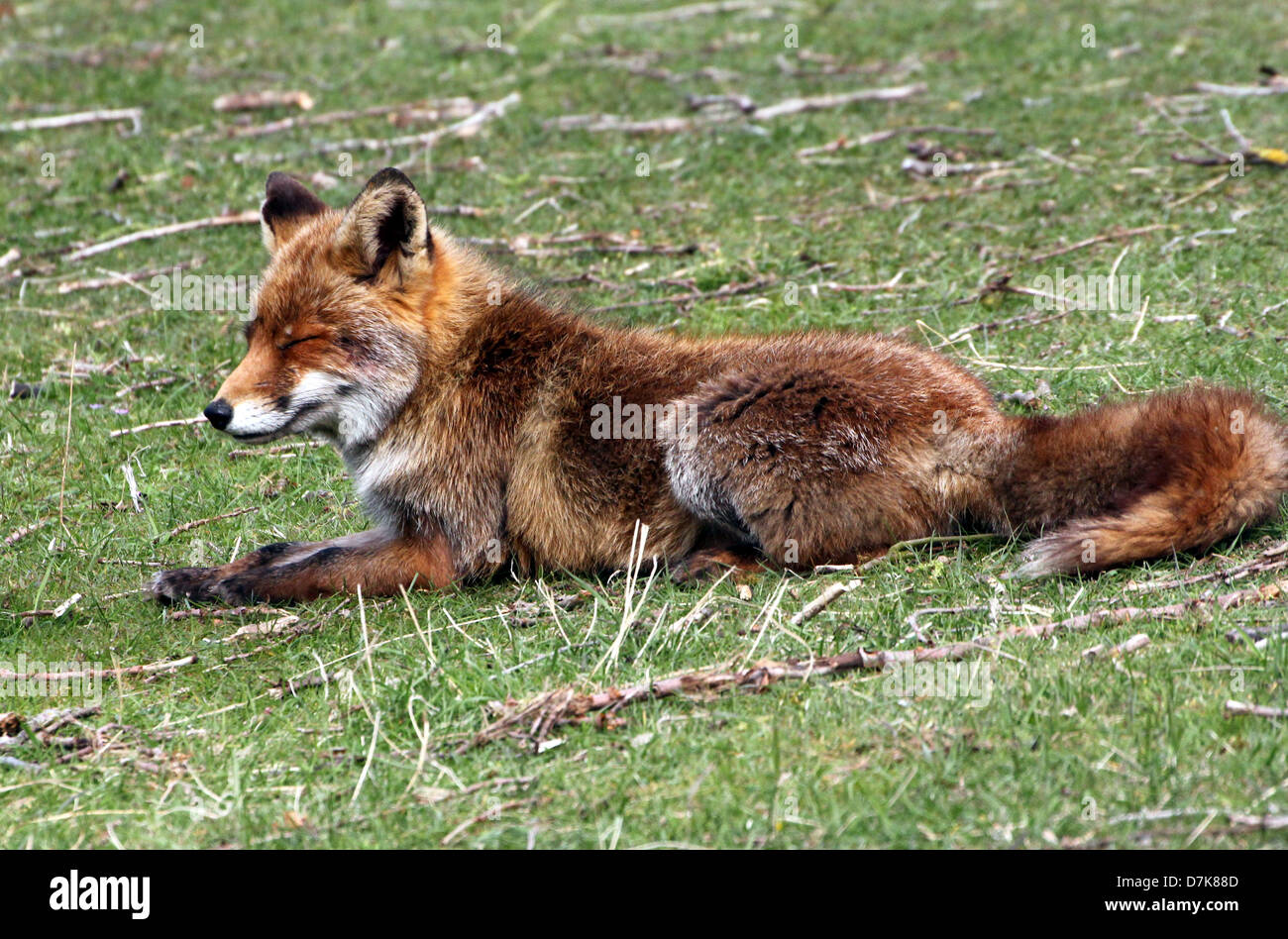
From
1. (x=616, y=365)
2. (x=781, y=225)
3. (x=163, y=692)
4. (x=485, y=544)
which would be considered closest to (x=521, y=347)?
(x=616, y=365)

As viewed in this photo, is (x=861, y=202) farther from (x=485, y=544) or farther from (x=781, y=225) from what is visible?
(x=485, y=544)

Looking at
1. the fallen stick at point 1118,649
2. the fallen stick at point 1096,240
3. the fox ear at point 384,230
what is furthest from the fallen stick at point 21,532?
the fallen stick at point 1096,240

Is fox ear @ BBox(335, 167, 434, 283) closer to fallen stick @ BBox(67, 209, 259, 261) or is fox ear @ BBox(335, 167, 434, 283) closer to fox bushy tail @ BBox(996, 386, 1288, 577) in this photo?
fox bushy tail @ BBox(996, 386, 1288, 577)

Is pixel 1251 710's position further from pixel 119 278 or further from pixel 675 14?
pixel 675 14

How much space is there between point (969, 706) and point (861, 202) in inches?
269

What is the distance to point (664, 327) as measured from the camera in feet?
28.5

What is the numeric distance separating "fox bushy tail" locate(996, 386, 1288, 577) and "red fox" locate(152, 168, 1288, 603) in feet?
0.04

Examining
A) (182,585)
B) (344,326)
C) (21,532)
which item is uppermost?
(344,326)

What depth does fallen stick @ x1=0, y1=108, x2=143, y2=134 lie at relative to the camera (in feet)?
43.6

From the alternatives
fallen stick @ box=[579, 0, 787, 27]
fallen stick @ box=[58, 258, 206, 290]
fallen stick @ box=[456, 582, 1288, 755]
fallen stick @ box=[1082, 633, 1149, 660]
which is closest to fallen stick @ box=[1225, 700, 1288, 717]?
fallen stick @ box=[1082, 633, 1149, 660]

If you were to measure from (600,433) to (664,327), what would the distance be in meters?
2.38

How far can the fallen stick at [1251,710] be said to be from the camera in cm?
425

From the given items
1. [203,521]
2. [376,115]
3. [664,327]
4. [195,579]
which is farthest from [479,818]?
[376,115]

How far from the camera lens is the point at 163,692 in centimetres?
548
